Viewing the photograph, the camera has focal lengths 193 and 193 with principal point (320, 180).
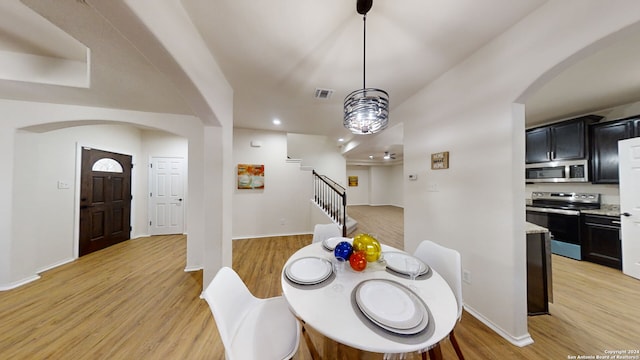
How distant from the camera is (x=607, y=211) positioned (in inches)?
119

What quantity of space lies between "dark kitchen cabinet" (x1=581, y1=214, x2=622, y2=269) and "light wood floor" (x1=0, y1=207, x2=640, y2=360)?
0.61 ft

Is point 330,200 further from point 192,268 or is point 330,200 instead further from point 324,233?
point 192,268

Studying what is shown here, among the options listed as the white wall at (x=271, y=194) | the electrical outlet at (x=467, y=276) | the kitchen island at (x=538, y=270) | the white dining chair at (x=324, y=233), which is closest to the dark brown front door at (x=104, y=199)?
the white wall at (x=271, y=194)

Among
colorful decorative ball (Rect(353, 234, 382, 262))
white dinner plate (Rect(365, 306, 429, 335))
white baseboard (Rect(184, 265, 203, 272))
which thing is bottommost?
white baseboard (Rect(184, 265, 203, 272))

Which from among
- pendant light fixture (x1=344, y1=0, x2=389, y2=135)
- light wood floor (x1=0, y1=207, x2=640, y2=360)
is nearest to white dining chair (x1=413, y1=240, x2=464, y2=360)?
light wood floor (x1=0, y1=207, x2=640, y2=360)

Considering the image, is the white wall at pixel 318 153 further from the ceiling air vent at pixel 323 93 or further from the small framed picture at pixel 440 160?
the small framed picture at pixel 440 160

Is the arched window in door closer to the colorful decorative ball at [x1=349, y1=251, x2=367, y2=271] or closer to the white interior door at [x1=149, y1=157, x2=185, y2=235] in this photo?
the white interior door at [x1=149, y1=157, x2=185, y2=235]

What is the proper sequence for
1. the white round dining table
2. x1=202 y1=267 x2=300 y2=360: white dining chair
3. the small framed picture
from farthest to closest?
the small framed picture → x1=202 y1=267 x2=300 y2=360: white dining chair → the white round dining table

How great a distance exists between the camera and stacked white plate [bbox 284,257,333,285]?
1.17 metres

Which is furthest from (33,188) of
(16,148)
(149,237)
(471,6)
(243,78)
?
(471,6)

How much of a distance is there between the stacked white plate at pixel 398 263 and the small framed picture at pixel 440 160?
51.3 inches

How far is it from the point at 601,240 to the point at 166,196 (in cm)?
842

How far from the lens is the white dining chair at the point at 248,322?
3.31 feet

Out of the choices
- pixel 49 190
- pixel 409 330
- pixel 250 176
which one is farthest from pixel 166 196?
pixel 409 330
